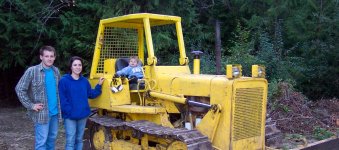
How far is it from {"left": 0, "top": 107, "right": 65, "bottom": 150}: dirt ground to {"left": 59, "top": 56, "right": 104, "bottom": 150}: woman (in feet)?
5.42

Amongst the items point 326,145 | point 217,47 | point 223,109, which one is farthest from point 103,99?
point 217,47

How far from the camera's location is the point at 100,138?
6.61 metres

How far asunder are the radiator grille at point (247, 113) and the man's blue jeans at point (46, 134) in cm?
233

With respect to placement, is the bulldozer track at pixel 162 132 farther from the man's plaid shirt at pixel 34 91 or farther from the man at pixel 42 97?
the man's plaid shirt at pixel 34 91

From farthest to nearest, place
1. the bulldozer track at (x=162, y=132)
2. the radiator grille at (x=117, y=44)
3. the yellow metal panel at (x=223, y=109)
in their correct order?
the radiator grille at (x=117, y=44)
the yellow metal panel at (x=223, y=109)
the bulldozer track at (x=162, y=132)

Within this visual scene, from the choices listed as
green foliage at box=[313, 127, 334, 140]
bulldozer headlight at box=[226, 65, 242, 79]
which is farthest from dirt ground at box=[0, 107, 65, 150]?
green foliage at box=[313, 127, 334, 140]

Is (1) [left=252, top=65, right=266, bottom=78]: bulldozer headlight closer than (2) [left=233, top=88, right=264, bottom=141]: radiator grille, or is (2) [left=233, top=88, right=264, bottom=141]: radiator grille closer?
(2) [left=233, top=88, right=264, bottom=141]: radiator grille

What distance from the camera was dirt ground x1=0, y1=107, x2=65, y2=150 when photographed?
7.58m

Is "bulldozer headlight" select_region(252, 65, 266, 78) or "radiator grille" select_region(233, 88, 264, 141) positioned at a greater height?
"bulldozer headlight" select_region(252, 65, 266, 78)

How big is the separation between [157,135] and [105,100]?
1.39 meters

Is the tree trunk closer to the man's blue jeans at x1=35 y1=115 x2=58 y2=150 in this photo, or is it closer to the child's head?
the child's head

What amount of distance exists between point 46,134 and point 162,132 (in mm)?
1484

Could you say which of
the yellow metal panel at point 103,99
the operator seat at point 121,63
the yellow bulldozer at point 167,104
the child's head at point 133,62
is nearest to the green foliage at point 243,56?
the yellow bulldozer at point 167,104

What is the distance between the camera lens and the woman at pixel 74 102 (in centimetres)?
571
